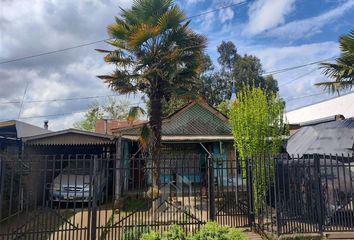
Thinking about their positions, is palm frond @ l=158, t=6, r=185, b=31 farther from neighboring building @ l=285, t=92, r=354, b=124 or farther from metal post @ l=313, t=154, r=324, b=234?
neighboring building @ l=285, t=92, r=354, b=124

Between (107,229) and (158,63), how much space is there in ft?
20.1

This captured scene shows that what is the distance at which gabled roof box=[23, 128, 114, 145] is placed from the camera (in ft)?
40.2

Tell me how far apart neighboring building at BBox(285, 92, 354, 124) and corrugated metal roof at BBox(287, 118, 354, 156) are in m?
8.62

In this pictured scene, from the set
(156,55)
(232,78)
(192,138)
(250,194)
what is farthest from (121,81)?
(232,78)

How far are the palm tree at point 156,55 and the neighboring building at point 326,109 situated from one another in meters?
13.1

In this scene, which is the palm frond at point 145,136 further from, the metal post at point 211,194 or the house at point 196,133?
the house at point 196,133

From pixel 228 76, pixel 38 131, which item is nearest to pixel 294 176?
pixel 38 131

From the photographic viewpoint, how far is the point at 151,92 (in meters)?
11.4

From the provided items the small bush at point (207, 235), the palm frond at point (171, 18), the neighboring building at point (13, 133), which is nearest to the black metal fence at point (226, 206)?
the small bush at point (207, 235)

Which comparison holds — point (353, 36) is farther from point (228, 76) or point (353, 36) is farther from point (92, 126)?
point (92, 126)

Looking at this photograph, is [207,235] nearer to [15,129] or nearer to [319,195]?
[319,195]

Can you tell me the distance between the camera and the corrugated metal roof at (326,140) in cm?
1004

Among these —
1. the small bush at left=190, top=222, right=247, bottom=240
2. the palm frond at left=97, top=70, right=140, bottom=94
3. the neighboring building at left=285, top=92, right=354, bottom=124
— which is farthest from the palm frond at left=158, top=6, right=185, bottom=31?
the neighboring building at left=285, top=92, right=354, bottom=124

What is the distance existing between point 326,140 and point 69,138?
10322 millimetres
